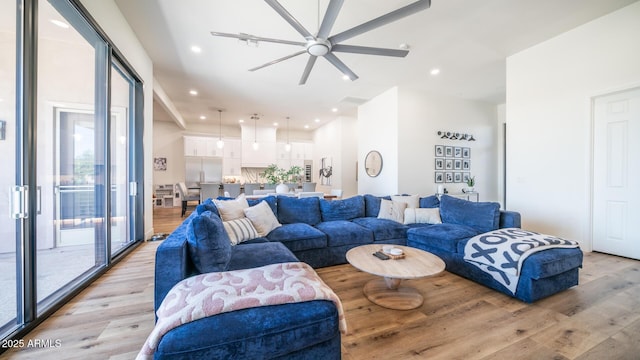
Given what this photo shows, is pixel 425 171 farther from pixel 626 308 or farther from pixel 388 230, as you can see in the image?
pixel 626 308

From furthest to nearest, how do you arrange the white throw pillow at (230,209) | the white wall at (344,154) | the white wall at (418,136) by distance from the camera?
the white wall at (344,154)
the white wall at (418,136)
the white throw pillow at (230,209)

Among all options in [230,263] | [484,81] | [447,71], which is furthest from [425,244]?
[484,81]

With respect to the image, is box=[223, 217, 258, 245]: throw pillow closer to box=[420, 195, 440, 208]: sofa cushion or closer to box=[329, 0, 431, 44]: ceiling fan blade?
box=[329, 0, 431, 44]: ceiling fan blade

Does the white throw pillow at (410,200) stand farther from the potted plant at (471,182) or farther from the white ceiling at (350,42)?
the potted plant at (471,182)

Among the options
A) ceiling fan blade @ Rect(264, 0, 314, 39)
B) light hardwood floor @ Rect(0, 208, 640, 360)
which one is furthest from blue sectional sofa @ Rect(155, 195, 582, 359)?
ceiling fan blade @ Rect(264, 0, 314, 39)

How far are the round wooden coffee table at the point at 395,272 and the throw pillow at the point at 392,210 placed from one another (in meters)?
1.23

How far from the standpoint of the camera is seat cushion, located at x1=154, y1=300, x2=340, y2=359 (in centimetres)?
98

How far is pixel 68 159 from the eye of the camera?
2.27 m

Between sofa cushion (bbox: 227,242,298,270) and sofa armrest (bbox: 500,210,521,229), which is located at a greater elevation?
sofa armrest (bbox: 500,210,521,229)

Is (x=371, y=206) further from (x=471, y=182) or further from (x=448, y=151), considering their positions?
(x=471, y=182)

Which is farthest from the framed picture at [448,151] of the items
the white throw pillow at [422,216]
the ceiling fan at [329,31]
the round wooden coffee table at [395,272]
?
the round wooden coffee table at [395,272]

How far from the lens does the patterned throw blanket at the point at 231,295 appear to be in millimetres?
1040

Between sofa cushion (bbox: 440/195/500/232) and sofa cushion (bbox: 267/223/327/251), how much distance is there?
74.9 inches

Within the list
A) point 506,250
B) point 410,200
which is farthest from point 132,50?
point 506,250
